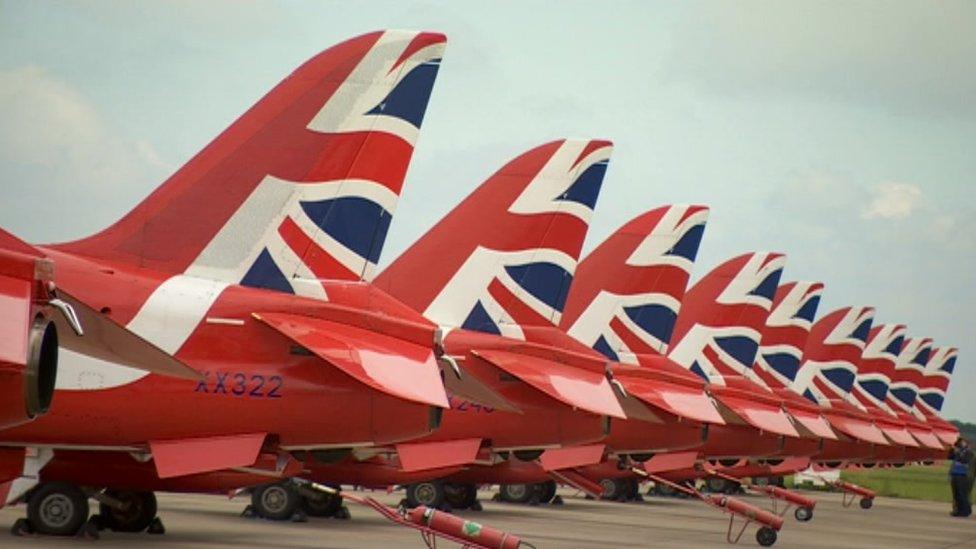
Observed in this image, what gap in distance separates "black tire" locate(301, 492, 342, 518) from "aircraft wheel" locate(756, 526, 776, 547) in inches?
236

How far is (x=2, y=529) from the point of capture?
17.5 m

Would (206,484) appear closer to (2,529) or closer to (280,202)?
(2,529)

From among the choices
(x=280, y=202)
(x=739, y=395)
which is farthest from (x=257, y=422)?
(x=739, y=395)

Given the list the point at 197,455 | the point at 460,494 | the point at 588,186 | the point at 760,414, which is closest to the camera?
the point at 197,455

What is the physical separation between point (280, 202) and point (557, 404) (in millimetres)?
6941

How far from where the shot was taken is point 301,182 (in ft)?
55.6

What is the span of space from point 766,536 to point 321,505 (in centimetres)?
633

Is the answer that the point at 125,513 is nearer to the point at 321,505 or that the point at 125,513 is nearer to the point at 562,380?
the point at 321,505

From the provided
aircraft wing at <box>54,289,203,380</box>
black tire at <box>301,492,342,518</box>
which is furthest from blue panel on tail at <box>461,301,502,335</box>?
aircraft wing at <box>54,289,203,380</box>

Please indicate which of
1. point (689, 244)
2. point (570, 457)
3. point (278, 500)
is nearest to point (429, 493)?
point (570, 457)

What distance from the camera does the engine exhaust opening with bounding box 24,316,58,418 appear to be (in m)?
9.69

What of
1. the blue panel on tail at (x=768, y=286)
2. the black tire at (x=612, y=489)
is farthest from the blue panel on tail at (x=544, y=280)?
the blue panel on tail at (x=768, y=286)

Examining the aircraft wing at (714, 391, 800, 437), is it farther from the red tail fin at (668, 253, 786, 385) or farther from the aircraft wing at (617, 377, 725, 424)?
the aircraft wing at (617, 377, 725, 424)

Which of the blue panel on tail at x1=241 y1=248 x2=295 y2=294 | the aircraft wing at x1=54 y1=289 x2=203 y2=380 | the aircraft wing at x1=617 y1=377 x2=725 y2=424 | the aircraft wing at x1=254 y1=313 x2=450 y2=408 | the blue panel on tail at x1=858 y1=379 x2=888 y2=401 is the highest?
the blue panel on tail at x1=858 y1=379 x2=888 y2=401
